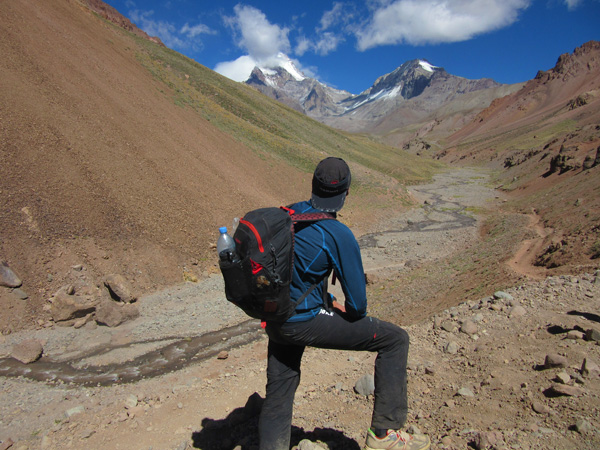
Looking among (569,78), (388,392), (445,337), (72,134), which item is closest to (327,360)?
(445,337)

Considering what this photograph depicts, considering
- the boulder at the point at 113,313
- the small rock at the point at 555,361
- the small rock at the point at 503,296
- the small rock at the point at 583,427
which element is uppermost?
the small rock at the point at 503,296

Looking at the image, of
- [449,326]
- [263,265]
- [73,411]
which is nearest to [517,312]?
[449,326]

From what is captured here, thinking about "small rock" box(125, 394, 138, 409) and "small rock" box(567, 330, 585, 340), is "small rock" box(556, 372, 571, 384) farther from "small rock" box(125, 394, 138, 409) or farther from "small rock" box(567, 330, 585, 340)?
"small rock" box(125, 394, 138, 409)

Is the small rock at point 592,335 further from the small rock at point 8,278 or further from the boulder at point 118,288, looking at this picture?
the small rock at point 8,278

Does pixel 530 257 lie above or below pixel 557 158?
below

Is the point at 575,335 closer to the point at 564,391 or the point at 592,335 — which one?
the point at 592,335

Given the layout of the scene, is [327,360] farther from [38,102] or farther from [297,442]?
[38,102]

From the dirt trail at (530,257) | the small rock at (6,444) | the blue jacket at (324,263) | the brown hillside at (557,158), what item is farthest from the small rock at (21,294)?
the brown hillside at (557,158)

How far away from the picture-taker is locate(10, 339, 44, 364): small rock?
23.7 feet

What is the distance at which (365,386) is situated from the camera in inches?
180

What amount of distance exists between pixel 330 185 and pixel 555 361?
3.50 metres

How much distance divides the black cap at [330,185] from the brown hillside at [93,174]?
8766 mm

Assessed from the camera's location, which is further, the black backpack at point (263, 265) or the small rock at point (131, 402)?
the small rock at point (131, 402)

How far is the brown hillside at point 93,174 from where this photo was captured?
32.2ft
